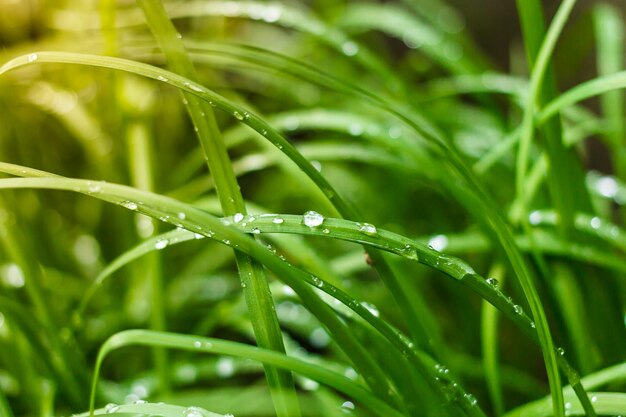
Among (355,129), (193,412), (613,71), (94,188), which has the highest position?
(613,71)

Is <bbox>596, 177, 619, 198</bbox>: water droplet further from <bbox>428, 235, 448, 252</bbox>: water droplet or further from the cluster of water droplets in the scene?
the cluster of water droplets

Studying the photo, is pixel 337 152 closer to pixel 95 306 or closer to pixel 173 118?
pixel 95 306

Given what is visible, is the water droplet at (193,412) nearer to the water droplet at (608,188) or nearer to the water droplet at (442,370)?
the water droplet at (442,370)

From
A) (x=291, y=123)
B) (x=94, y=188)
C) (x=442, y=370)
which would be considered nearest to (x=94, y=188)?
(x=94, y=188)

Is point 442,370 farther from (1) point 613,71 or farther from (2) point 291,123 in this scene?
(1) point 613,71

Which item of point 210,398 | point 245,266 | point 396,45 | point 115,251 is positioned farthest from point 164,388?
point 396,45

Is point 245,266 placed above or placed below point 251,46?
below

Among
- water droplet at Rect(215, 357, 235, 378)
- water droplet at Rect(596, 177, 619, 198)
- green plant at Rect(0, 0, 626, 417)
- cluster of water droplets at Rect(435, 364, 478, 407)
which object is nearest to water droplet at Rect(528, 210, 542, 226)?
green plant at Rect(0, 0, 626, 417)
